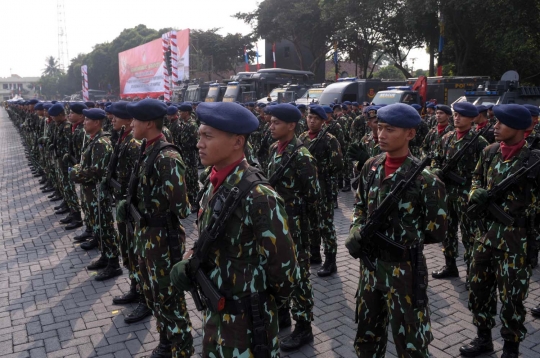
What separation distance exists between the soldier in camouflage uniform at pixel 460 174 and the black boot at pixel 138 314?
3576 millimetres

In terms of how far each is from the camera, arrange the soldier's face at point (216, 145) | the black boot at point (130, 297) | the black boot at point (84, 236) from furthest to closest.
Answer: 1. the black boot at point (84, 236)
2. the black boot at point (130, 297)
3. the soldier's face at point (216, 145)

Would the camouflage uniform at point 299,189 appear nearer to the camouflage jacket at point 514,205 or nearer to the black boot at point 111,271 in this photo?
the camouflage jacket at point 514,205

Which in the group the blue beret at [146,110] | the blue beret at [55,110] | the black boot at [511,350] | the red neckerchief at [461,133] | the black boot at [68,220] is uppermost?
the blue beret at [55,110]

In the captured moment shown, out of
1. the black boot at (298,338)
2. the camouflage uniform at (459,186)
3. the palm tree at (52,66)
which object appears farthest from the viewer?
the palm tree at (52,66)

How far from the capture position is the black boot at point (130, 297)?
5.32 meters

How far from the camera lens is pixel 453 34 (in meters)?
27.4

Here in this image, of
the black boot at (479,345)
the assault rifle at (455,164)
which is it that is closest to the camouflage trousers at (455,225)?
the assault rifle at (455,164)

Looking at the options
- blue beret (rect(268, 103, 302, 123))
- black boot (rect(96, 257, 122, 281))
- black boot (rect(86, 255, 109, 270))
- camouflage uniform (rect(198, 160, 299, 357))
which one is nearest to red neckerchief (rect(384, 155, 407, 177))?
camouflage uniform (rect(198, 160, 299, 357))

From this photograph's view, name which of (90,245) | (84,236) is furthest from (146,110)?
(84,236)

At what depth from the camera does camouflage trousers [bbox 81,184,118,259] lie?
6211 millimetres

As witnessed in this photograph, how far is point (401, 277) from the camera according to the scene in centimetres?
302

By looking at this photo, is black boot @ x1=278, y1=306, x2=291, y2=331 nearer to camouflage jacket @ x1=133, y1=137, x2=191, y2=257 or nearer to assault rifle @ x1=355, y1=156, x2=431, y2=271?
camouflage jacket @ x1=133, y1=137, x2=191, y2=257

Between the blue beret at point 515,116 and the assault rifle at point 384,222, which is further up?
the blue beret at point 515,116

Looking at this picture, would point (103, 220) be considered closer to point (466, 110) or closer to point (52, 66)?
point (466, 110)
